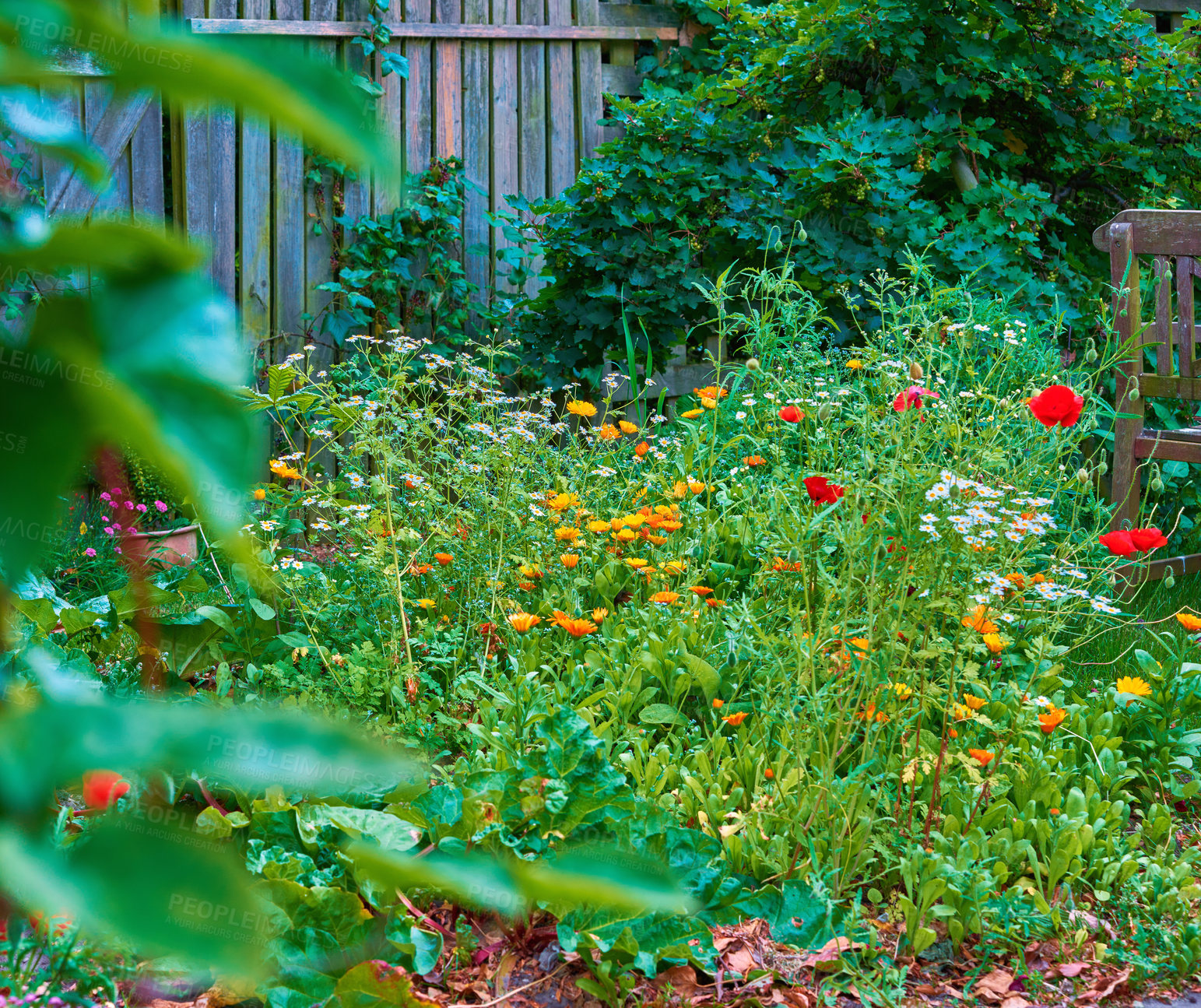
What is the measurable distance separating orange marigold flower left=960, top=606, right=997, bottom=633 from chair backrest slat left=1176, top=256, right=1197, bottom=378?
2.10 meters

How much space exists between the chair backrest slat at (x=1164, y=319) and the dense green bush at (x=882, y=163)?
0.61m

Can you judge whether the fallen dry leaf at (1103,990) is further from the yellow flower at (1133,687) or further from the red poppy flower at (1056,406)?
the red poppy flower at (1056,406)

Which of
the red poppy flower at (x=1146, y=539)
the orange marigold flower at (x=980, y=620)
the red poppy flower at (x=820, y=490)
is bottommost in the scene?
the orange marigold flower at (x=980, y=620)

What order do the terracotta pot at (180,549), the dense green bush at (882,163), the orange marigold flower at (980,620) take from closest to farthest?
the orange marigold flower at (980,620) → the terracotta pot at (180,549) → the dense green bush at (882,163)

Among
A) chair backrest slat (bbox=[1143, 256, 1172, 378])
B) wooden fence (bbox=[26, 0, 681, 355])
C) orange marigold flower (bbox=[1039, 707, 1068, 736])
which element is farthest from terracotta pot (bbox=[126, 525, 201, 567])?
chair backrest slat (bbox=[1143, 256, 1172, 378])

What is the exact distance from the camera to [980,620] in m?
2.03

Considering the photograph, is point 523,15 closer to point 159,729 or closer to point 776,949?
point 776,949

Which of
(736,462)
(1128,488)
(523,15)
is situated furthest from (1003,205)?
(523,15)

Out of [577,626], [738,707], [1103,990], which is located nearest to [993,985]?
[1103,990]

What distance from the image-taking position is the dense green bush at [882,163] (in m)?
4.66

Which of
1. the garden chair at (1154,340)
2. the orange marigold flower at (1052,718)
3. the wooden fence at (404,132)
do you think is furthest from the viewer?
the wooden fence at (404,132)

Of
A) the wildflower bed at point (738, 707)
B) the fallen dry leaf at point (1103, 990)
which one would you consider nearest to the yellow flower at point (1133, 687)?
the wildflower bed at point (738, 707)

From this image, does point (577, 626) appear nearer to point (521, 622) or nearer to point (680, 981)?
point (521, 622)

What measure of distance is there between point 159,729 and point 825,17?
536 centimetres
